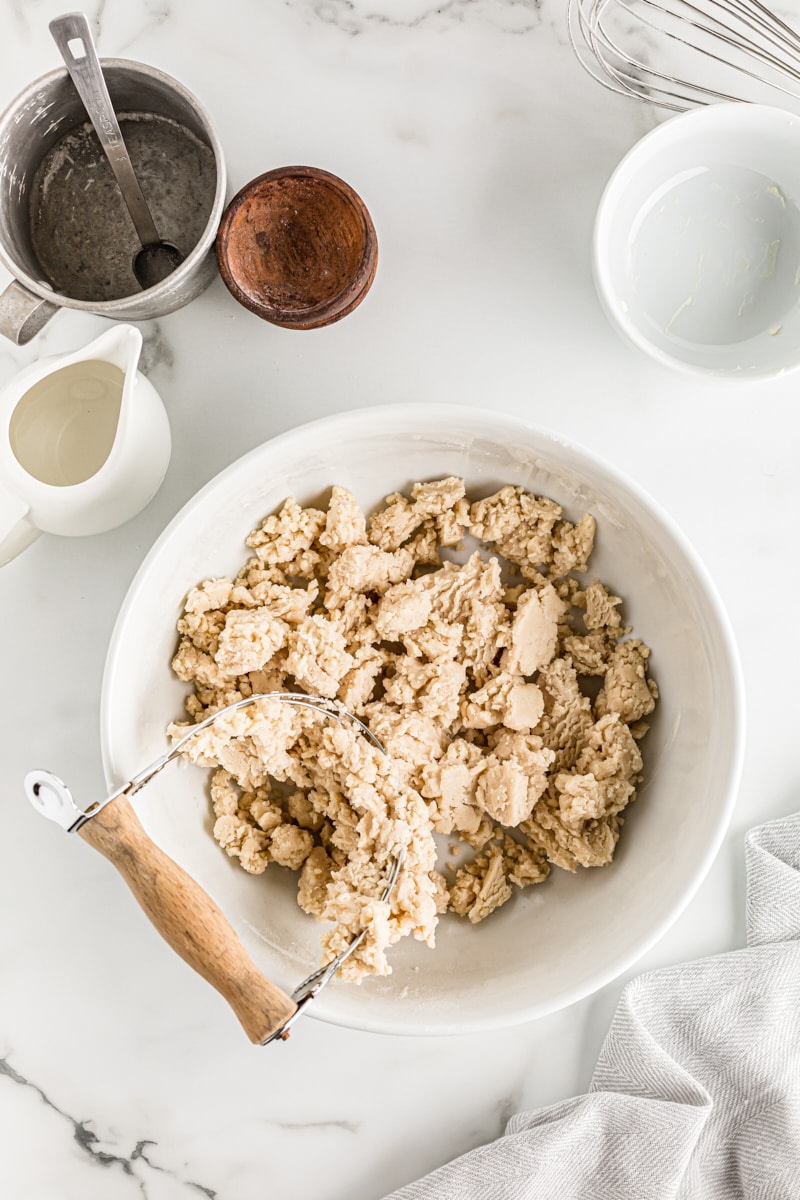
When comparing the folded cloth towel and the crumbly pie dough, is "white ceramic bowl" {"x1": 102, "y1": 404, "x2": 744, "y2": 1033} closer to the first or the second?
the crumbly pie dough

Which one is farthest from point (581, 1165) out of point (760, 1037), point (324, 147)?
point (324, 147)

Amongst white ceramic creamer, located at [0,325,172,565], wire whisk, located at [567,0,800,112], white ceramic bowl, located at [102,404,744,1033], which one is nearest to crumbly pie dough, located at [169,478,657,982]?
white ceramic bowl, located at [102,404,744,1033]

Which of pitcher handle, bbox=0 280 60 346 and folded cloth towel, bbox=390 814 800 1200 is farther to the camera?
folded cloth towel, bbox=390 814 800 1200

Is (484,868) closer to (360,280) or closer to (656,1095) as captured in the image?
(656,1095)

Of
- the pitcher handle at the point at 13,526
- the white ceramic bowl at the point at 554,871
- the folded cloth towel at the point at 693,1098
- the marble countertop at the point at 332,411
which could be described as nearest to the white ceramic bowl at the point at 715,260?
the marble countertop at the point at 332,411

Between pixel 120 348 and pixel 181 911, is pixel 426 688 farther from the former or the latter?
pixel 120 348
